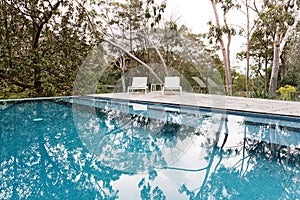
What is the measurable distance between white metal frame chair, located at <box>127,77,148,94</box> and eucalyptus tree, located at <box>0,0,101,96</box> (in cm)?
227

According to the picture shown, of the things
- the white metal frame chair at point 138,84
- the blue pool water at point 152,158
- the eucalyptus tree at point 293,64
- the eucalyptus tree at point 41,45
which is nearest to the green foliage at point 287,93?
the eucalyptus tree at point 293,64

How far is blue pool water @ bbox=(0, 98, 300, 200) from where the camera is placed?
2059 mm

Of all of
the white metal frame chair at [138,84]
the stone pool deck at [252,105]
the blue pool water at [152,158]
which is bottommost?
the blue pool water at [152,158]

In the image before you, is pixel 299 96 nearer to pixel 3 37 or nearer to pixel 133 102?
pixel 133 102

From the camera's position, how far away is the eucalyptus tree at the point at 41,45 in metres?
8.16

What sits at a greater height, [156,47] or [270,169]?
[156,47]

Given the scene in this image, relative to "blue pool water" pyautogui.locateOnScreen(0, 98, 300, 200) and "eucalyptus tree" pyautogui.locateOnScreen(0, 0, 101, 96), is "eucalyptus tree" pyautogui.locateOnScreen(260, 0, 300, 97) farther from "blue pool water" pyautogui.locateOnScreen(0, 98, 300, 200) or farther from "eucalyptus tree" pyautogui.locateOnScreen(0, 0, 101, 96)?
"eucalyptus tree" pyautogui.locateOnScreen(0, 0, 101, 96)

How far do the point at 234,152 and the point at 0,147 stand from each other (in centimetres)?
326

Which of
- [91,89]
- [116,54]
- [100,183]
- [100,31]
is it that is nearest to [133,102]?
[91,89]

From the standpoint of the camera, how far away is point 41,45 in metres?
8.75

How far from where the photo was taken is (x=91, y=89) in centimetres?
923

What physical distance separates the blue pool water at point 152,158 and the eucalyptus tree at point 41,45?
363 centimetres

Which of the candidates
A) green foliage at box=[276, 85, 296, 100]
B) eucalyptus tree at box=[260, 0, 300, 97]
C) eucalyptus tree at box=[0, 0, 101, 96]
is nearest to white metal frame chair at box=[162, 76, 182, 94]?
eucalyptus tree at box=[260, 0, 300, 97]

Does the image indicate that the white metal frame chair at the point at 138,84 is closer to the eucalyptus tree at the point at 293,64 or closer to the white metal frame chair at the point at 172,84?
the white metal frame chair at the point at 172,84
